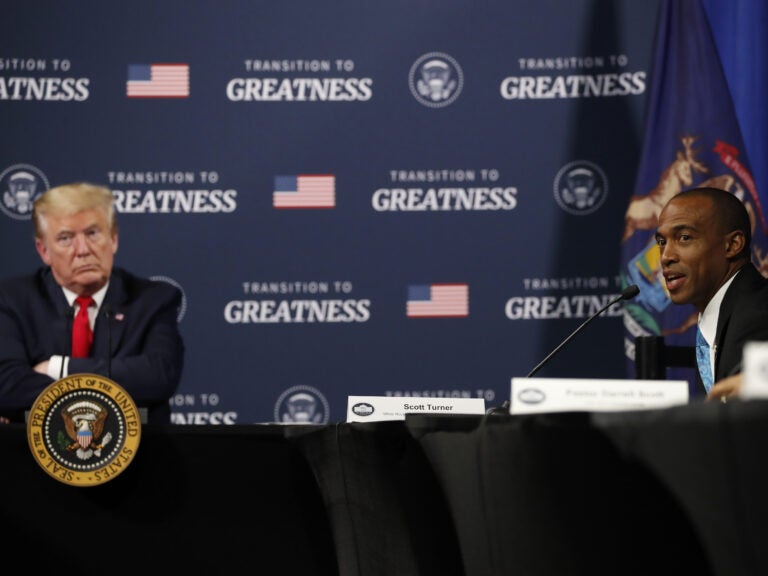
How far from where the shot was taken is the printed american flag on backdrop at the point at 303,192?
5930mm

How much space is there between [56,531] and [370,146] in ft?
11.4

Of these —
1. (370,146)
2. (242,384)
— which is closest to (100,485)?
(242,384)

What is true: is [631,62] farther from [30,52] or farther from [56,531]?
[56,531]

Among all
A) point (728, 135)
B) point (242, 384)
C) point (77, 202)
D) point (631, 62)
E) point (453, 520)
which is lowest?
point (453, 520)

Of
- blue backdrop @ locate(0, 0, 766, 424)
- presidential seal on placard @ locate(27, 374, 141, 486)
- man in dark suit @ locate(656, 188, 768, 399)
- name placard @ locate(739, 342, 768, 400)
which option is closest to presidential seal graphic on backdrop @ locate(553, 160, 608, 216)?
blue backdrop @ locate(0, 0, 766, 424)

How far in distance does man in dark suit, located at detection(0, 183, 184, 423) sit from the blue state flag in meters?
2.19

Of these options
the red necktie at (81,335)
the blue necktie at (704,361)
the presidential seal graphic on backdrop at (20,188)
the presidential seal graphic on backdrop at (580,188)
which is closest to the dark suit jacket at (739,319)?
the blue necktie at (704,361)

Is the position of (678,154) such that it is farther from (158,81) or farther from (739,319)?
(158,81)

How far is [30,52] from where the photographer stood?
233 inches

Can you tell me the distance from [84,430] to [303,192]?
338 centimetres

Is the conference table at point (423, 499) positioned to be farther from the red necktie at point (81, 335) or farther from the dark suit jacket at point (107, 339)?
the red necktie at point (81, 335)

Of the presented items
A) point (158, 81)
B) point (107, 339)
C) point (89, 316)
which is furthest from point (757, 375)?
point (158, 81)

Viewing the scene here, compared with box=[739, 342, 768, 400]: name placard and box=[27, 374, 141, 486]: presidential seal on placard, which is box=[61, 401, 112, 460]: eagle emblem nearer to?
box=[27, 374, 141, 486]: presidential seal on placard

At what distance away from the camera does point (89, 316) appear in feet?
15.1
